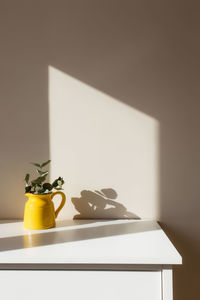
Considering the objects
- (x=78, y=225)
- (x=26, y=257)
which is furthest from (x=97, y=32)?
(x=26, y=257)

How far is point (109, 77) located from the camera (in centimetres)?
118

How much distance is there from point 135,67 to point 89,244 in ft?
2.61

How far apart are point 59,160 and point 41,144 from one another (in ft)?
0.38

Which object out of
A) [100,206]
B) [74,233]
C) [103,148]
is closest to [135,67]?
[103,148]

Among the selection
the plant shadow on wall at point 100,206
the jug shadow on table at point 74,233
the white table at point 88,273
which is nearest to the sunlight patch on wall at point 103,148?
the plant shadow on wall at point 100,206

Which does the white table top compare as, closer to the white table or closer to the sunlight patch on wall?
the white table

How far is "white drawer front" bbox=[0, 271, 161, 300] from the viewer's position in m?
0.78

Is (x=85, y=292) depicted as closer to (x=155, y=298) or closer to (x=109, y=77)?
(x=155, y=298)

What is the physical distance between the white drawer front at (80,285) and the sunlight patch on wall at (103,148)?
432 mm

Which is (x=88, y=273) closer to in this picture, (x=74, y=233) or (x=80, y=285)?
(x=80, y=285)

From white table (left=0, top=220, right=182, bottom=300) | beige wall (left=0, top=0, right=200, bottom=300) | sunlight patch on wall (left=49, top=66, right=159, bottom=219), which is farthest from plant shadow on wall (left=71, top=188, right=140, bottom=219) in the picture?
white table (left=0, top=220, right=182, bottom=300)

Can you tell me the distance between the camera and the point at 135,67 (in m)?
1.17

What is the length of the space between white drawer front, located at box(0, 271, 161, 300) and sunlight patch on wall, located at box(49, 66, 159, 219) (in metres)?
0.43

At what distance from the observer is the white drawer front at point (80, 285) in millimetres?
777
